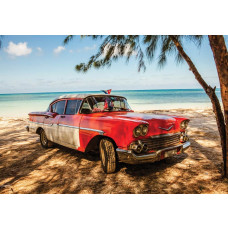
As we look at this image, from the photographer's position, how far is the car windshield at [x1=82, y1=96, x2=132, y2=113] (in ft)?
12.3

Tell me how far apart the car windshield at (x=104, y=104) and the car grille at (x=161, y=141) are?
140cm

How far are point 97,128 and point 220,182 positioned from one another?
218 centimetres

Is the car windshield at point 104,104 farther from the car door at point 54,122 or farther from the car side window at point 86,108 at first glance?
the car door at point 54,122

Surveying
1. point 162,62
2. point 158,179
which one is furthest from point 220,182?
point 162,62

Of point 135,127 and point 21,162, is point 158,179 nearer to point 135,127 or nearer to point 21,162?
point 135,127


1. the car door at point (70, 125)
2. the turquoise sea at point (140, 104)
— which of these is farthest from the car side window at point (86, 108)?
the turquoise sea at point (140, 104)

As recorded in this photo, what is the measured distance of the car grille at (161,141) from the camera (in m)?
2.82

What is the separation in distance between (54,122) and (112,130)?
2077 mm

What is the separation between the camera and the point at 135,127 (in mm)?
2668

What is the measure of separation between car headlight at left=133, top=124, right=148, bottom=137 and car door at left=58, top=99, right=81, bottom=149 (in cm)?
141

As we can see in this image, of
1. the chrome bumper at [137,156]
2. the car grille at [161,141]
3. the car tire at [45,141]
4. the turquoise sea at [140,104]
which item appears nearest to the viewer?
the chrome bumper at [137,156]

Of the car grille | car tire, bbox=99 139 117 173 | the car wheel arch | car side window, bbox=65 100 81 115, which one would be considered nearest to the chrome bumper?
the car grille

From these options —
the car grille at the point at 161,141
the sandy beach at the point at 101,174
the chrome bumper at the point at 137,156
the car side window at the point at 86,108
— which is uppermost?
the car side window at the point at 86,108

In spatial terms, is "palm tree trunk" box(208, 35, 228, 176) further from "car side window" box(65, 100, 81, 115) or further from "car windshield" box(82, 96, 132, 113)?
"car side window" box(65, 100, 81, 115)
